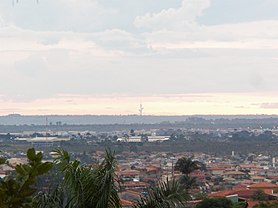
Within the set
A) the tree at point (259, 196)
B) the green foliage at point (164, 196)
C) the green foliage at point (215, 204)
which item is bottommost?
the tree at point (259, 196)

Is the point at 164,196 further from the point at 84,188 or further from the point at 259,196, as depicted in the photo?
the point at 259,196

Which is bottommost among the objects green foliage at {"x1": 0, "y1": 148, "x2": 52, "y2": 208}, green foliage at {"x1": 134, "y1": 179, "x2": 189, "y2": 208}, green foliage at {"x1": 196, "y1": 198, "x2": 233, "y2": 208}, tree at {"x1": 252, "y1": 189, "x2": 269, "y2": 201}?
tree at {"x1": 252, "y1": 189, "x2": 269, "y2": 201}

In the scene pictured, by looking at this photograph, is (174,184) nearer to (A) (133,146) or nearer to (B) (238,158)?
(B) (238,158)

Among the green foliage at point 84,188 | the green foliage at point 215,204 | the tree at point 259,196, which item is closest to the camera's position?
the green foliage at point 84,188

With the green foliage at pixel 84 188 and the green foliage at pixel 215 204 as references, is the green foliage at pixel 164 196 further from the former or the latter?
the green foliage at pixel 215 204


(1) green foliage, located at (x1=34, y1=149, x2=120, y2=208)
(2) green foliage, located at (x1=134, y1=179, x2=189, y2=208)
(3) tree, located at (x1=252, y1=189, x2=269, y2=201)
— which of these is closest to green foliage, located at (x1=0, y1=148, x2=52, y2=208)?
(1) green foliage, located at (x1=34, y1=149, x2=120, y2=208)

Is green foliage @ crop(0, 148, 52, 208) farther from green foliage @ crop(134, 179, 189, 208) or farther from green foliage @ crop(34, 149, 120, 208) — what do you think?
green foliage @ crop(134, 179, 189, 208)

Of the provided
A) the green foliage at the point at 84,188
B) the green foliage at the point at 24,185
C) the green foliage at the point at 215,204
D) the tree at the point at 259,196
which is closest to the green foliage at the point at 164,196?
the green foliage at the point at 84,188

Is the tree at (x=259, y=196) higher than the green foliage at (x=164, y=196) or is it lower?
lower

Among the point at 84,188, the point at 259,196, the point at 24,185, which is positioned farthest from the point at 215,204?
the point at 24,185

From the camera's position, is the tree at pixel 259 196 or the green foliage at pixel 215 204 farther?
the tree at pixel 259 196
